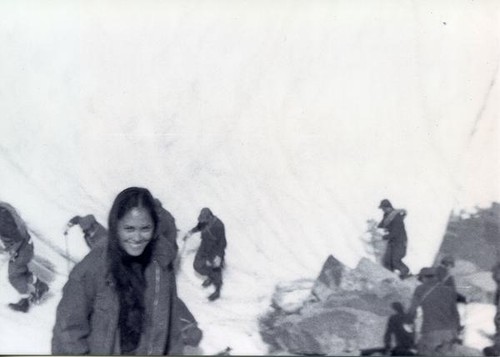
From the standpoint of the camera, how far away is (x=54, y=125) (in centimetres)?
339

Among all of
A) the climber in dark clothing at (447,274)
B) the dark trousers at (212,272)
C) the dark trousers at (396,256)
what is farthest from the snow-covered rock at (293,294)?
the climber in dark clothing at (447,274)

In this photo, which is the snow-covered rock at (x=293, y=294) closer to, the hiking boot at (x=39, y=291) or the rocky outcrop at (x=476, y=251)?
the rocky outcrop at (x=476, y=251)

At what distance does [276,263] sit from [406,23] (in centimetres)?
122

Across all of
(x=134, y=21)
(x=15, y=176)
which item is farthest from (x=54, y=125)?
(x=134, y=21)

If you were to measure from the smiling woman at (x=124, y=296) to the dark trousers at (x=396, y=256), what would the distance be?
0.98m

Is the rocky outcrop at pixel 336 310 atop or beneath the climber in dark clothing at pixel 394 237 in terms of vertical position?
beneath

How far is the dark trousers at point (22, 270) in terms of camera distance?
11.2ft

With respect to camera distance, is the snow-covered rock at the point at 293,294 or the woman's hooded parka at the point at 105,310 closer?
the woman's hooded parka at the point at 105,310

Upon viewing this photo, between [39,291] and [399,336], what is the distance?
1638mm

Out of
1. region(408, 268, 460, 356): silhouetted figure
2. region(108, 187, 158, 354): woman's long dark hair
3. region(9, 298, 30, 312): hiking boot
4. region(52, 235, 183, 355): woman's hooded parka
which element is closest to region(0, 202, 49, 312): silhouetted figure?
region(9, 298, 30, 312): hiking boot

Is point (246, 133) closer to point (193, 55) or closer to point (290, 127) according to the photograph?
point (290, 127)

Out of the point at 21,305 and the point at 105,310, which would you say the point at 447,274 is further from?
the point at 21,305

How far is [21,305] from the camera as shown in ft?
11.1

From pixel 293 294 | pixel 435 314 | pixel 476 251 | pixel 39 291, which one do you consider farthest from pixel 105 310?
pixel 476 251
